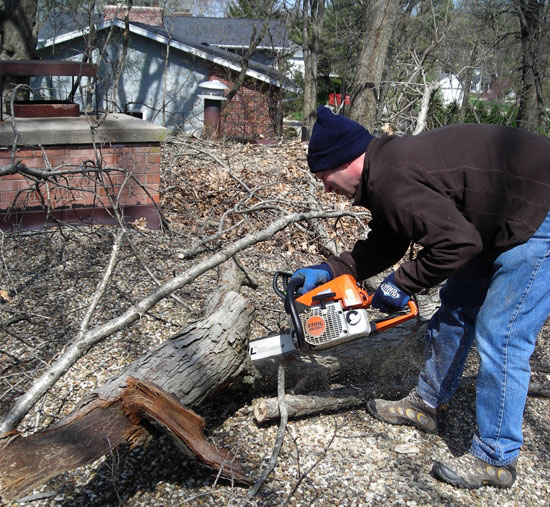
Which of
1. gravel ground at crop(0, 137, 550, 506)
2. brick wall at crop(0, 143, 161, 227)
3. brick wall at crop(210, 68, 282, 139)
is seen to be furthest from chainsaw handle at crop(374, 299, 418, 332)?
brick wall at crop(210, 68, 282, 139)

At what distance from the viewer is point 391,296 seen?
2.51m

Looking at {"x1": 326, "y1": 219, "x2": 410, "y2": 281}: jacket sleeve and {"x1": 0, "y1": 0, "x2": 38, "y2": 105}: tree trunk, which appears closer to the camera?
{"x1": 326, "y1": 219, "x2": 410, "y2": 281}: jacket sleeve

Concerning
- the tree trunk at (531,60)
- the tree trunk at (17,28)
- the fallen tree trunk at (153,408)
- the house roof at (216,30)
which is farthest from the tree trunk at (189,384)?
the house roof at (216,30)

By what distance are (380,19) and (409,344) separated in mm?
5408

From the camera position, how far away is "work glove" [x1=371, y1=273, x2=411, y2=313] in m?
2.50

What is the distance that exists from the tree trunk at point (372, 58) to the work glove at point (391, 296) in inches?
212

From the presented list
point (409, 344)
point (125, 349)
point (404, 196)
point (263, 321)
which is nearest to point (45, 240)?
point (125, 349)

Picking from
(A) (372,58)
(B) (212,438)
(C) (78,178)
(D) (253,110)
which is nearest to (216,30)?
(D) (253,110)

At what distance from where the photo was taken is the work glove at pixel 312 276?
2734 millimetres

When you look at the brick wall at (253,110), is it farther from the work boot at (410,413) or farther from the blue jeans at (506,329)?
the blue jeans at (506,329)

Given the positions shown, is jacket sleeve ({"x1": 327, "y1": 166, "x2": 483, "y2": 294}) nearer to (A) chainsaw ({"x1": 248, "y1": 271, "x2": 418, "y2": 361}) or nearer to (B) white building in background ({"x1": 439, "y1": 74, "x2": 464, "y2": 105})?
(A) chainsaw ({"x1": 248, "y1": 271, "x2": 418, "y2": 361})

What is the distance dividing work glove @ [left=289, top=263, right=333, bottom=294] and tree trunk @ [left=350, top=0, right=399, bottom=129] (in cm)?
515

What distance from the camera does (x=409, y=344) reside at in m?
3.35

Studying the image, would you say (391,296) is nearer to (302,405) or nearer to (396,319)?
(396,319)
